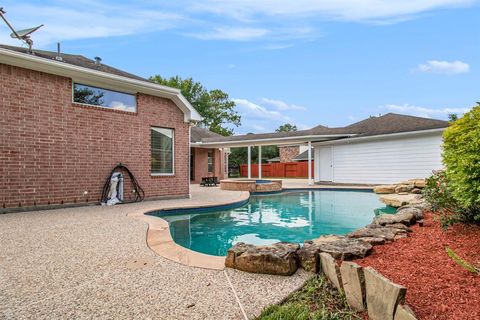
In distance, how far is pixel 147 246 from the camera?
4031 millimetres

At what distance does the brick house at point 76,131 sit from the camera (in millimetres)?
6891

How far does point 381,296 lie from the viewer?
1907 mm

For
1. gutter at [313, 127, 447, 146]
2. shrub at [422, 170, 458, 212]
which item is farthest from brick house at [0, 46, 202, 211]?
gutter at [313, 127, 447, 146]

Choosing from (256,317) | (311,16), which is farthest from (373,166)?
(256,317)

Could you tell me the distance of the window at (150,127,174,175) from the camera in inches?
381

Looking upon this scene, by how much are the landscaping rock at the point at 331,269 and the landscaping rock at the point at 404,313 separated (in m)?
0.66

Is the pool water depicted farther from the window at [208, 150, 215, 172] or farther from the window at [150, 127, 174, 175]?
the window at [208, 150, 215, 172]

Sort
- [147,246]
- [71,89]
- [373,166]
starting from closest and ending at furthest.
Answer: [147,246] → [71,89] → [373,166]

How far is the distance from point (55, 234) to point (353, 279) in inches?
183

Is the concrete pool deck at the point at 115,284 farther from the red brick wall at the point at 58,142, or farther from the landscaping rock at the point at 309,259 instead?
the red brick wall at the point at 58,142

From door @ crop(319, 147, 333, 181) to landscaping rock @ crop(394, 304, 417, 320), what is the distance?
676 inches

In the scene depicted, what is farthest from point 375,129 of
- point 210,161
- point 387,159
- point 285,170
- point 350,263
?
point 350,263

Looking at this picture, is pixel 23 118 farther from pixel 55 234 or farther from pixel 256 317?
pixel 256 317

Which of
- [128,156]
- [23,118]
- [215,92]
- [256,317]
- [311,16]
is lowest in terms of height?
[256,317]
